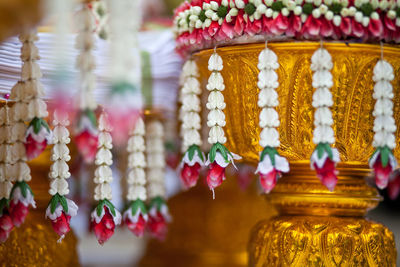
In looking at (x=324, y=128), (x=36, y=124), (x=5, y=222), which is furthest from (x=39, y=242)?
(x=324, y=128)

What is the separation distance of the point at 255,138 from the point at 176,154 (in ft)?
1.36

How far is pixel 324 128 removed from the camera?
26.4 inches

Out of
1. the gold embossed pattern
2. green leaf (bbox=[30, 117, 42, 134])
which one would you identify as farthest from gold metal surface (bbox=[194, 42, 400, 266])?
green leaf (bbox=[30, 117, 42, 134])

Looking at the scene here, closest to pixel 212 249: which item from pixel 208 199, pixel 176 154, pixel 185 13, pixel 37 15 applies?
pixel 208 199

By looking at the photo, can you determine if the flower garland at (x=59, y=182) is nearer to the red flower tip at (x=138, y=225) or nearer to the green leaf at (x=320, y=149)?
the red flower tip at (x=138, y=225)

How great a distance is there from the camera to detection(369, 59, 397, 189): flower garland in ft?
2.23

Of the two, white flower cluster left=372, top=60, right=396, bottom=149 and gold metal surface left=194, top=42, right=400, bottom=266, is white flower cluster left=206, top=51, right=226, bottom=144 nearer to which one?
gold metal surface left=194, top=42, right=400, bottom=266

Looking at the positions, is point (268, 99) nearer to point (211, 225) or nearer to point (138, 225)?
point (138, 225)

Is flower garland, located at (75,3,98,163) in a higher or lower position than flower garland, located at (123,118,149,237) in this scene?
higher

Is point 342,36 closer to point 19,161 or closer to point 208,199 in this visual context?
point 19,161

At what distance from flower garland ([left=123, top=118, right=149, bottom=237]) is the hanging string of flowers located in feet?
0.64

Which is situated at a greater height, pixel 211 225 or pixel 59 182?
pixel 59 182

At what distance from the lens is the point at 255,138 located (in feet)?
2.52

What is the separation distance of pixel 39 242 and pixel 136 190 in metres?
0.16
